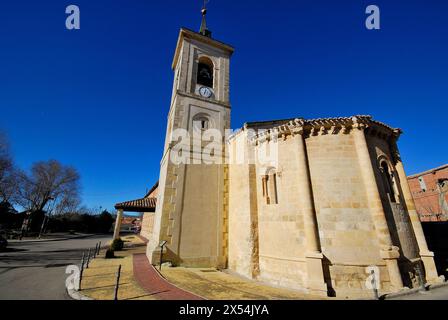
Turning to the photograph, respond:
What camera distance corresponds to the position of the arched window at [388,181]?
32.0 feet

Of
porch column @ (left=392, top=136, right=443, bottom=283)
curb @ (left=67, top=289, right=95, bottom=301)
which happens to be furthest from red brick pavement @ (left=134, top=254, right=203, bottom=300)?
porch column @ (left=392, top=136, right=443, bottom=283)

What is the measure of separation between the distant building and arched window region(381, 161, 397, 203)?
21.5 meters

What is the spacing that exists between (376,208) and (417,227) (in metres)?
3.53

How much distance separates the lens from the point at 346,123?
9.66m

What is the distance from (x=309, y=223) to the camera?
863cm

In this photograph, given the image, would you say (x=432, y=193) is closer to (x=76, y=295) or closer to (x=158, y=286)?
(x=158, y=286)

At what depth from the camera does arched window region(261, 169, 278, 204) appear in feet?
34.7

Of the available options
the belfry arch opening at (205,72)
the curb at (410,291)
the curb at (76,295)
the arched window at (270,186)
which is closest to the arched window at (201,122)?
the belfry arch opening at (205,72)

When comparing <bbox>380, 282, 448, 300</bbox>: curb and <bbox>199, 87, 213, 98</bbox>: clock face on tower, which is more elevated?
<bbox>199, 87, 213, 98</bbox>: clock face on tower

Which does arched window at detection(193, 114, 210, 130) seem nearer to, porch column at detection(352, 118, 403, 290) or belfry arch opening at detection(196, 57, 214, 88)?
belfry arch opening at detection(196, 57, 214, 88)

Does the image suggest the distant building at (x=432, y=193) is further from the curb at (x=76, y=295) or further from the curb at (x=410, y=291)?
the curb at (x=76, y=295)

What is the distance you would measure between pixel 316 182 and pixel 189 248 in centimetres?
815
